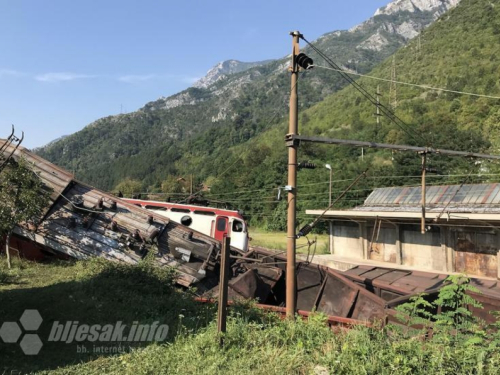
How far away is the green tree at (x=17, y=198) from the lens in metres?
12.1

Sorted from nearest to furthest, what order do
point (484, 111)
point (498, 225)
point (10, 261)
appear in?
point (10, 261), point (498, 225), point (484, 111)

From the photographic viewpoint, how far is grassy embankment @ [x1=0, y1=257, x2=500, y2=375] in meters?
5.19

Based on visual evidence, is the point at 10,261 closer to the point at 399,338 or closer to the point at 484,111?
the point at 399,338

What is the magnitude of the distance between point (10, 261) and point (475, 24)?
344ft

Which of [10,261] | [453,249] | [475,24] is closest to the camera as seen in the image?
[10,261]

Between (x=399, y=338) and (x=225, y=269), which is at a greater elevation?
(x=225, y=269)

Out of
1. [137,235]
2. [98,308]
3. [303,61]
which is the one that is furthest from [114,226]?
[303,61]

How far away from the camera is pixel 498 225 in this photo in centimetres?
1631

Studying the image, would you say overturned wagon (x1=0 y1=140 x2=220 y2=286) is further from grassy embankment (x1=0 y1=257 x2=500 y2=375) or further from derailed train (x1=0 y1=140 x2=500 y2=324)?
grassy embankment (x1=0 y1=257 x2=500 y2=375)

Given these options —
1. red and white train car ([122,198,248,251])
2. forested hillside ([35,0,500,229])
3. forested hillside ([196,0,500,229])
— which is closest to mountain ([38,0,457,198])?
forested hillside ([35,0,500,229])

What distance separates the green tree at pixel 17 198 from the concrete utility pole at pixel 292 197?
971 cm

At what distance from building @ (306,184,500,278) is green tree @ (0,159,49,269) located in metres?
13.2

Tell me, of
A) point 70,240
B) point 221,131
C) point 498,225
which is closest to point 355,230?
point 498,225

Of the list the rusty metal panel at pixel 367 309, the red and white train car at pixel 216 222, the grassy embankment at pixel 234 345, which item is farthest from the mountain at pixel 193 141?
the grassy embankment at pixel 234 345
